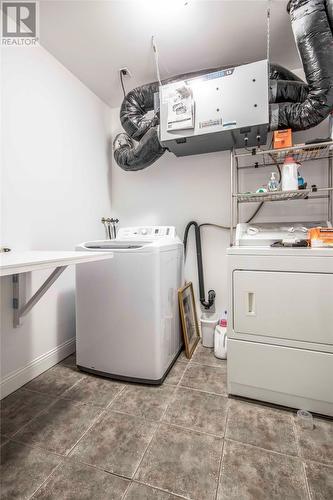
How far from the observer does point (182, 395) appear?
148 cm

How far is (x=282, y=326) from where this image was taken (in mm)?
1341

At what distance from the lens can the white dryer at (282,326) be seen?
1267 millimetres

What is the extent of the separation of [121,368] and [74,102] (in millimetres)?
2261

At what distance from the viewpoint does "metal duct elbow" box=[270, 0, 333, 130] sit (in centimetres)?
134

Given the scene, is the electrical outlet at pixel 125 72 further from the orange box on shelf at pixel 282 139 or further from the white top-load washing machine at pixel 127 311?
the white top-load washing machine at pixel 127 311

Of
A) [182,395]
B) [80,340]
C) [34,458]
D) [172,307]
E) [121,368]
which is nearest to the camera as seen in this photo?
[34,458]

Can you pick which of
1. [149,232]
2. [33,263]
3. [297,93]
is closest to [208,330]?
[149,232]

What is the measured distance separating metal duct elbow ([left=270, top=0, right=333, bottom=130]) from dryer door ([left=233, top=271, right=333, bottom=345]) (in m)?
1.07

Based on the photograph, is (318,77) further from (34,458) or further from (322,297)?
(34,458)

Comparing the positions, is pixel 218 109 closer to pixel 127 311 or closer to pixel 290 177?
pixel 290 177

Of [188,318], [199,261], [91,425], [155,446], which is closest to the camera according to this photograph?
[155,446]

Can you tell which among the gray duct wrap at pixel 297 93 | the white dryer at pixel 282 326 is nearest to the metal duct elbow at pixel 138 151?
the gray duct wrap at pixel 297 93

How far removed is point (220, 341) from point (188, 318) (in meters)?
0.35

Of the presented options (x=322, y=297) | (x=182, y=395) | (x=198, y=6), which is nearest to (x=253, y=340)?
(x=322, y=297)
